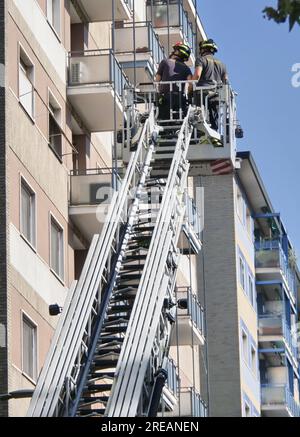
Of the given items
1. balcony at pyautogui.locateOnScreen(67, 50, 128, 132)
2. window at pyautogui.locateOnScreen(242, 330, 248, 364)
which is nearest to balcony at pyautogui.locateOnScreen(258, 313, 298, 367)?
window at pyautogui.locateOnScreen(242, 330, 248, 364)

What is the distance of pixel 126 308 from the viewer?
27.8m

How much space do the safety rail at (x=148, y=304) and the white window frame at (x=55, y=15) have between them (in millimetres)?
6587

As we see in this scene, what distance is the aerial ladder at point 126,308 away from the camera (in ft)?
83.0

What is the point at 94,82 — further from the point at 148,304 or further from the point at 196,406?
the point at 148,304

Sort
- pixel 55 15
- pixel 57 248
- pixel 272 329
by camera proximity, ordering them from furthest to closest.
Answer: pixel 272 329 < pixel 55 15 < pixel 57 248

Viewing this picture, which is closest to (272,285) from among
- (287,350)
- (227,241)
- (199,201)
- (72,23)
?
(287,350)

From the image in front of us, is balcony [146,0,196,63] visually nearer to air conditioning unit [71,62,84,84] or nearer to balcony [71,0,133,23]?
Answer: balcony [71,0,133,23]

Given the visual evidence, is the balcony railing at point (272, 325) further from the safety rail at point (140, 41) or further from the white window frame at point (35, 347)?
the white window frame at point (35, 347)

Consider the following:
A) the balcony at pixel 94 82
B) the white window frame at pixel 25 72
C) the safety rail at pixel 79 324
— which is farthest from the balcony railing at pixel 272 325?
the safety rail at pixel 79 324

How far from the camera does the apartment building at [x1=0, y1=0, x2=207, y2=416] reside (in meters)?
33.0

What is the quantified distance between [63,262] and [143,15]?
1206 centimetres

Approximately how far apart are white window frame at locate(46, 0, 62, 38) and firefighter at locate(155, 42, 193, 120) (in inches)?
126

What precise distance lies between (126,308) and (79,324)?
143 cm

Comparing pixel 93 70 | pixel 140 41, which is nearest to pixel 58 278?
pixel 93 70
